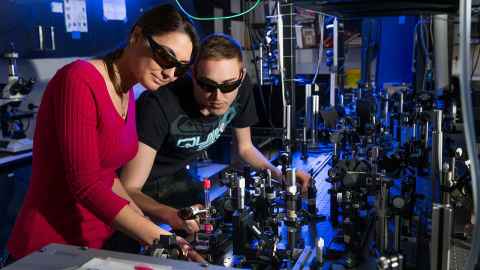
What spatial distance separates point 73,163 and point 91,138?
3.2 inches

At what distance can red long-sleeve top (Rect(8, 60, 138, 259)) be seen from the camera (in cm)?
133

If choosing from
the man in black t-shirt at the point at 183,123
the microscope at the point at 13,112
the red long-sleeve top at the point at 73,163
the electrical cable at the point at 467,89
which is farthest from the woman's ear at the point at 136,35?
the microscope at the point at 13,112

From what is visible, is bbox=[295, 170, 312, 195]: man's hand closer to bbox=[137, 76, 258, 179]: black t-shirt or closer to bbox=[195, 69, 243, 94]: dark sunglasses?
bbox=[195, 69, 243, 94]: dark sunglasses

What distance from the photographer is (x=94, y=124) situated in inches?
54.4

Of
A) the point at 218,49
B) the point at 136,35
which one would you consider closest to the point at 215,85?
the point at 218,49

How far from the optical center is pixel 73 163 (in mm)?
1326

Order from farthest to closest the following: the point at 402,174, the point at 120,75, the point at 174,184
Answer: the point at 174,184 < the point at 402,174 < the point at 120,75

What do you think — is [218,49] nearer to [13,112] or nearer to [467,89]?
[467,89]

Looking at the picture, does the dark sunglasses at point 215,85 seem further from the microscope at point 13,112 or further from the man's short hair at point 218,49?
the microscope at point 13,112

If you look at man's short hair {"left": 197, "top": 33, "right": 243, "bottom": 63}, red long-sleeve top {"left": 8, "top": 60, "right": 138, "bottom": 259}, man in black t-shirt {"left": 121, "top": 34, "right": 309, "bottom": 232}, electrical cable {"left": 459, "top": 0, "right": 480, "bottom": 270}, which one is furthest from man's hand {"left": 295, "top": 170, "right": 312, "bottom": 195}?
electrical cable {"left": 459, "top": 0, "right": 480, "bottom": 270}

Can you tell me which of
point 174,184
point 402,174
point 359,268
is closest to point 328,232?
point 359,268

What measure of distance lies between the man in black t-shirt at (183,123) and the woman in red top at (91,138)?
245 millimetres

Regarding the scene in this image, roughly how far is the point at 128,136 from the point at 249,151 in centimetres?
94

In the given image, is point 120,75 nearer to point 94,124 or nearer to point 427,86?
point 94,124
